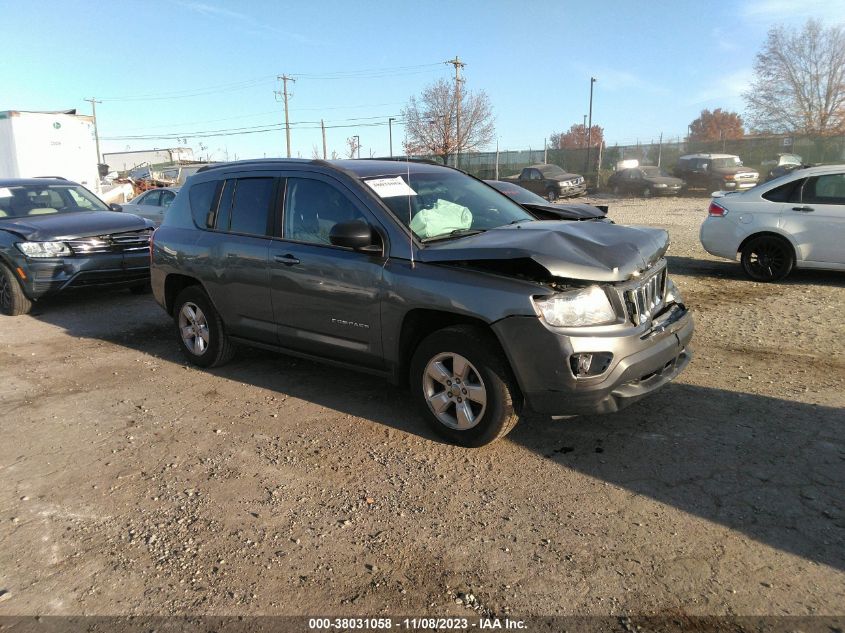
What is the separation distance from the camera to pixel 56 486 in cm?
379

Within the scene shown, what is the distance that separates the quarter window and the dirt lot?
1.33 metres

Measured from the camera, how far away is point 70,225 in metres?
8.41

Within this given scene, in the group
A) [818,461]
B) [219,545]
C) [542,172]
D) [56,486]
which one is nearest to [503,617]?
[219,545]

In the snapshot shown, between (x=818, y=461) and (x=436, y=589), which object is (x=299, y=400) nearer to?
(x=436, y=589)

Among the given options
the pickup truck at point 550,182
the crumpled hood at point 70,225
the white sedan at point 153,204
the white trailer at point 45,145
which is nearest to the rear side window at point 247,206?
the crumpled hood at point 70,225

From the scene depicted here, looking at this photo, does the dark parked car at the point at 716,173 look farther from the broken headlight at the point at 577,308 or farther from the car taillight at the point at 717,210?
the broken headlight at the point at 577,308

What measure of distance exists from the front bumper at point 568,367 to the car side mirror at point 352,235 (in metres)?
1.08

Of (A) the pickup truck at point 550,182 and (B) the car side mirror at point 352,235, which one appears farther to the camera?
(A) the pickup truck at point 550,182

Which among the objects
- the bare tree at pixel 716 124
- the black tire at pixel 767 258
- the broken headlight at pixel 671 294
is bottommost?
the black tire at pixel 767 258

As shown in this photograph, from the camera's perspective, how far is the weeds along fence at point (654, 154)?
30.0m

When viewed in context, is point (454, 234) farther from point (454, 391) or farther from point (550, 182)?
point (550, 182)

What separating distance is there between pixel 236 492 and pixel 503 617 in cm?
177

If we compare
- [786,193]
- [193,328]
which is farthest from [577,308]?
[786,193]

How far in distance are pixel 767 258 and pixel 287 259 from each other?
23.3 feet
